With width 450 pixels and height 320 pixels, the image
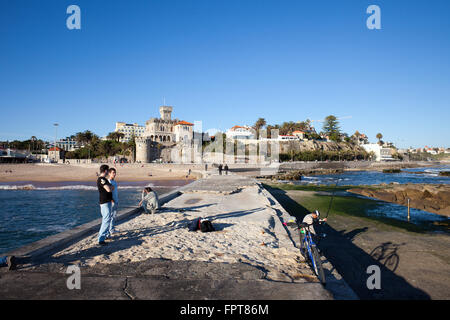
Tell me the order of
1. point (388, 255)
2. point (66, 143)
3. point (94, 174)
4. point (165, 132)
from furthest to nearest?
point (66, 143) → point (165, 132) → point (94, 174) → point (388, 255)

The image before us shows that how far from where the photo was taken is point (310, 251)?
16.3ft

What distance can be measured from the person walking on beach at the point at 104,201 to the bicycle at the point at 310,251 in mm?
4080

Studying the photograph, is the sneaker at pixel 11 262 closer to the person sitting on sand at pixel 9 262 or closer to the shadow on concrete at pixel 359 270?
the person sitting on sand at pixel 9 262

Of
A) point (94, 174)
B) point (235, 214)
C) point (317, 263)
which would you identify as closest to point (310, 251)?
point (317, 263)

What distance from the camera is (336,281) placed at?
462 cm

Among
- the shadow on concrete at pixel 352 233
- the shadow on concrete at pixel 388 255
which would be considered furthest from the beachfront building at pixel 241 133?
the shadow on concrete at pixel 388 255

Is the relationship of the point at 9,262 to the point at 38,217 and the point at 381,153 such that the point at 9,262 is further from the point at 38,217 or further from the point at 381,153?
the point at 381,153

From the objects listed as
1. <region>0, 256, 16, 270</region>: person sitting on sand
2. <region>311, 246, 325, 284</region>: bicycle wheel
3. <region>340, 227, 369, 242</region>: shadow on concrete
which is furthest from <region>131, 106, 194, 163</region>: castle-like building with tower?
<region>311, 246, 325, 284</region>: bicycle wheel

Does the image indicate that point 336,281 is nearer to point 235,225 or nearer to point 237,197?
point 235,225

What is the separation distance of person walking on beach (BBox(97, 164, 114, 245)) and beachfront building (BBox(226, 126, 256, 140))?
331 feet

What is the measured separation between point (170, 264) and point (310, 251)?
2.53 m
